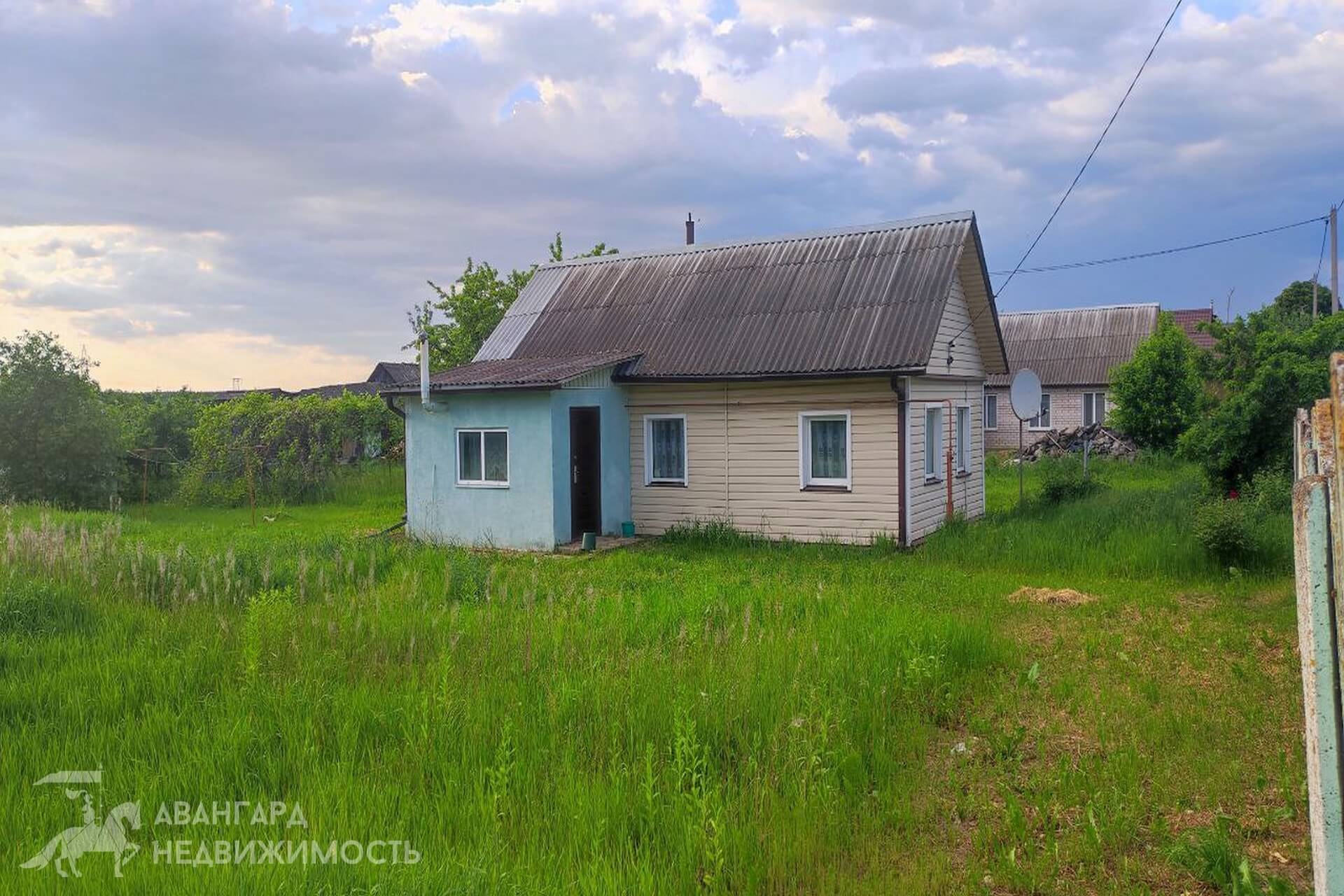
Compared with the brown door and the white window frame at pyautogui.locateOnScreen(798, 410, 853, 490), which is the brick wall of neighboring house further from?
the brown door

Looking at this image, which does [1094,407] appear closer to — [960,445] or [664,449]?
[960,445]

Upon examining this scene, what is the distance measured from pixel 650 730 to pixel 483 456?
11.0 metres

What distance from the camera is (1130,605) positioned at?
981cm

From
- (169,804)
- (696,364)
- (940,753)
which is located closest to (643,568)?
(696,364)

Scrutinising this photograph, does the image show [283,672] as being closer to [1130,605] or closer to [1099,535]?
[1130,605]

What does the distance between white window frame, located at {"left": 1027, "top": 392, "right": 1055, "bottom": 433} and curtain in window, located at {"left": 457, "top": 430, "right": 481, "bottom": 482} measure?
23624 mm

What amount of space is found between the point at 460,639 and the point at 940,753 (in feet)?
12.1

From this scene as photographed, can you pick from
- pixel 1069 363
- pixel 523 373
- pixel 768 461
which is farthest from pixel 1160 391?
pixel 523 373

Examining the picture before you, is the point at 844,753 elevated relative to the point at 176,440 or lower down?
lower down

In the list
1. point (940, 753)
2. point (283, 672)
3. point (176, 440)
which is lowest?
point (940, 753)

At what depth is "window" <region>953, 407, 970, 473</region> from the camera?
17.0m

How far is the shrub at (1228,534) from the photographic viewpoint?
10945 millimetres

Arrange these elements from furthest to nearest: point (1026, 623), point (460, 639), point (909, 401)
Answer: point (909, 401)
point (1026, 623)
point (460, 639)

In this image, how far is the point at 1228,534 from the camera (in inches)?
430
